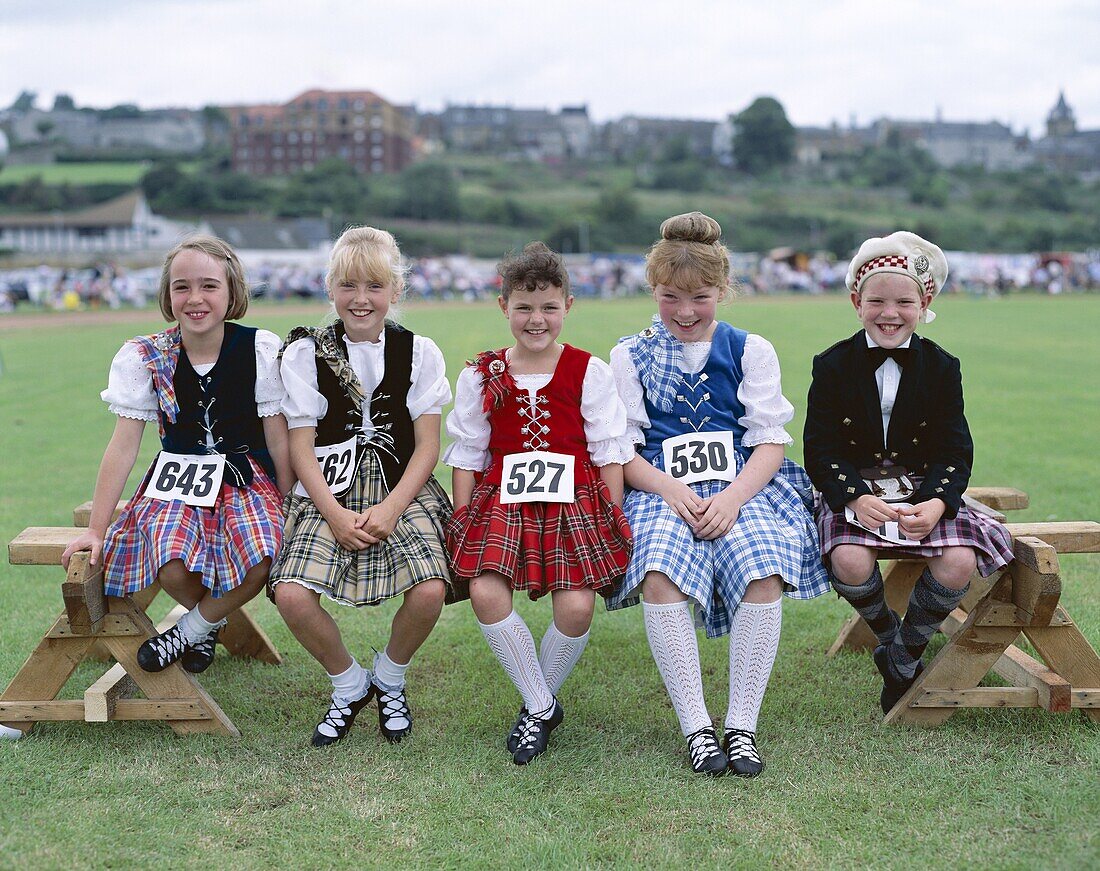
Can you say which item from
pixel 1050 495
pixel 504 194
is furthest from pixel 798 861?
pixel 504 194

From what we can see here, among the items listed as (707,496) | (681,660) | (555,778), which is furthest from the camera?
(707,496)

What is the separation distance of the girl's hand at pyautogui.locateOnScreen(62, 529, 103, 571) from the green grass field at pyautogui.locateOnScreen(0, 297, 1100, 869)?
60 cm

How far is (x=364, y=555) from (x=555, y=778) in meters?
0.94

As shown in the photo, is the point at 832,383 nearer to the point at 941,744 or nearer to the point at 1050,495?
the point at 941,744

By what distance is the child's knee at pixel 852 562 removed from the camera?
11.3ft

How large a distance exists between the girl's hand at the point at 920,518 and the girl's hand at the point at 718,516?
0.52 m

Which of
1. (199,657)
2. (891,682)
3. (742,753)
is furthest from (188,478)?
(891,682)

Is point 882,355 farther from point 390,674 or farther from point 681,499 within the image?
point 390,674

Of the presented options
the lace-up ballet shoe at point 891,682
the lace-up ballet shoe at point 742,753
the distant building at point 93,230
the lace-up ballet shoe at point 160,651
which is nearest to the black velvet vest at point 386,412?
the lace-up ballet shoe at point 160,651

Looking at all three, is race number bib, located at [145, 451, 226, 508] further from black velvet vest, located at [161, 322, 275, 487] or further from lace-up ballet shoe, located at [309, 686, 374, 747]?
lace-up ballet shoe, located at [309, 686, 374, 747]

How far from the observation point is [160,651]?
351 cm

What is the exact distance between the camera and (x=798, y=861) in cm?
274

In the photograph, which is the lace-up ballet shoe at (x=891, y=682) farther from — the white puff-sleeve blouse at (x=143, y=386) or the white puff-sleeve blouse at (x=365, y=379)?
the white puff-sleeve blouse at (x=143, y=386)

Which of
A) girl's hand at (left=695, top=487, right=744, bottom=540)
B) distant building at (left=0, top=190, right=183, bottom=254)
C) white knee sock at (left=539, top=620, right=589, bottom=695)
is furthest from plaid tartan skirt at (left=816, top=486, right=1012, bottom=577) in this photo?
distant building at (left=0, top=190, right=183, bottom=254)
